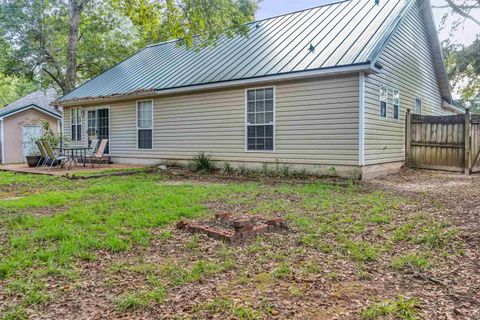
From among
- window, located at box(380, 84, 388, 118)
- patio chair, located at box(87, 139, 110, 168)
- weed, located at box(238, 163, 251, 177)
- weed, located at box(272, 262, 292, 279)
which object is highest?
window, located at box(380, 84, 388, 118)

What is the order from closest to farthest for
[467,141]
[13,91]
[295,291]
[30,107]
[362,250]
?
[295,291], [362,250], [467,141], [30,107], [13,91]

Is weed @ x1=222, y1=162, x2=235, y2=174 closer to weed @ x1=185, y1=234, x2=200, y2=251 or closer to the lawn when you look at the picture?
the lawn

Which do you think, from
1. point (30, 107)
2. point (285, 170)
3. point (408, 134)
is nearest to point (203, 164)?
point (285, 170)

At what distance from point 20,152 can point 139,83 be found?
26.6 feet

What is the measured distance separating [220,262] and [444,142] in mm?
9194

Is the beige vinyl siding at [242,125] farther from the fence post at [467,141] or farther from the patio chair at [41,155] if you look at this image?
the fence post at [467,141]

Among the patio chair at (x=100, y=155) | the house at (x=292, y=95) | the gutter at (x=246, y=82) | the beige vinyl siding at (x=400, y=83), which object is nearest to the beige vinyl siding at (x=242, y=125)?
the house at (x=292, y=95)

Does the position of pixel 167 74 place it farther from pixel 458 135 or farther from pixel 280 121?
pixel 458 135

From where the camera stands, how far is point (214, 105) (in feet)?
35.1

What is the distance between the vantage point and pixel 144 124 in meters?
12.6

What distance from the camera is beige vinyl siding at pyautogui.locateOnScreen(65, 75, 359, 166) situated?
27.7 feet

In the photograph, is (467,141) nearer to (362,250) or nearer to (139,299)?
(362,250)

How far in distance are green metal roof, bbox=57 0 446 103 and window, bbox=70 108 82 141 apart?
2.20 ft

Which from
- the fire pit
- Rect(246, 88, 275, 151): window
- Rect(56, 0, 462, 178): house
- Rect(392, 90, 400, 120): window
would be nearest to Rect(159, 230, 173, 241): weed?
the fire pit
